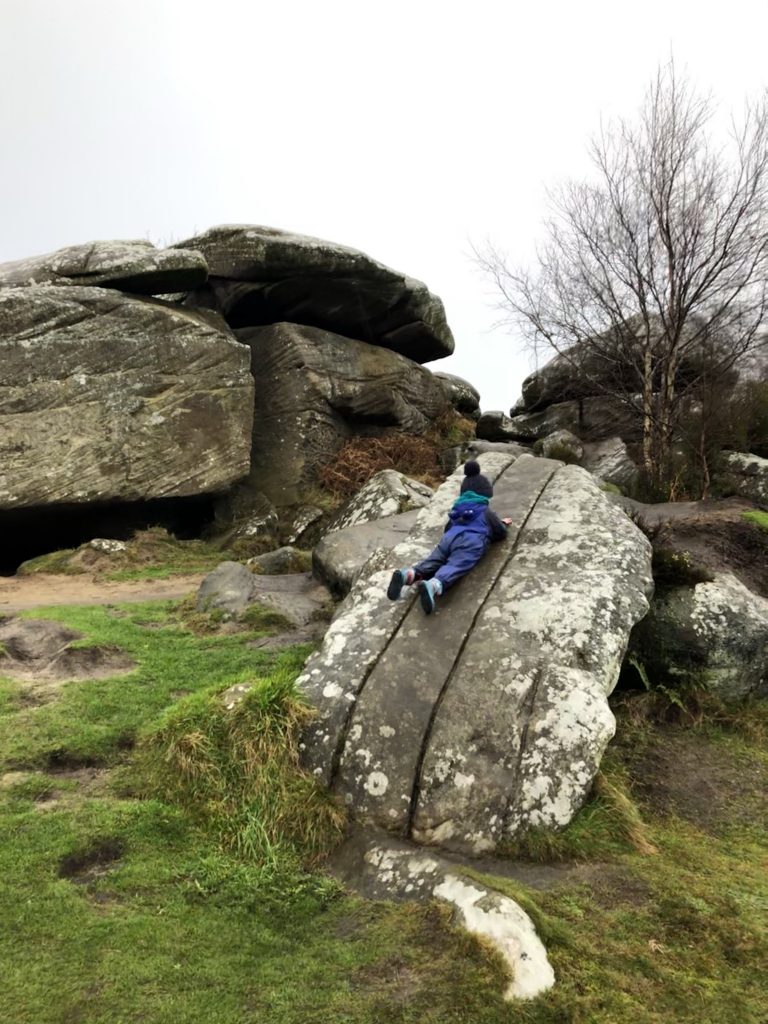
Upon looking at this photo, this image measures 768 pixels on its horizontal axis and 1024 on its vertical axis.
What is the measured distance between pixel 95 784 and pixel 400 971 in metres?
2.70

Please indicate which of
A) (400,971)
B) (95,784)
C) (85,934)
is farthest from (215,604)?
(400,971)

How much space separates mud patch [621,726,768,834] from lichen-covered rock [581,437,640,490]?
11421 millimetres

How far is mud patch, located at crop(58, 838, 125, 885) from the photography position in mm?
3881

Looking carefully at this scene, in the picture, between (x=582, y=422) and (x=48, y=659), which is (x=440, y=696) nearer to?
(x=48, y=659)

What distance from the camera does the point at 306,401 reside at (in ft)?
56.6

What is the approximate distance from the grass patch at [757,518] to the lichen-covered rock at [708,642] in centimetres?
280

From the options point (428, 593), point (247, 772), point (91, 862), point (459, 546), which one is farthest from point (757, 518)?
point (91, 862)

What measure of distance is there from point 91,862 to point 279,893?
1.17 meters

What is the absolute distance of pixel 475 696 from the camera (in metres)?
5.14

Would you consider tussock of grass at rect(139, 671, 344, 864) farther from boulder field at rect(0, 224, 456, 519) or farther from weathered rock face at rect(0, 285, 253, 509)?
boulder field at rect(0, 224, 456, 519)

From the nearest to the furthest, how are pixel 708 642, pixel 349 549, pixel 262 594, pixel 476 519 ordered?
pixel 708 642
pixel 476 519
pixel 262 594
pixel 349 549

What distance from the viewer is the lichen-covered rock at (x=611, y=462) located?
17812 millimetres

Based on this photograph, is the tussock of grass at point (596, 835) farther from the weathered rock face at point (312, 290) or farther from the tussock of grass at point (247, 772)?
the weathered rock face at point (312, 290)

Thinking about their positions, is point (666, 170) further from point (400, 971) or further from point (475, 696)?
point (400, 971)
